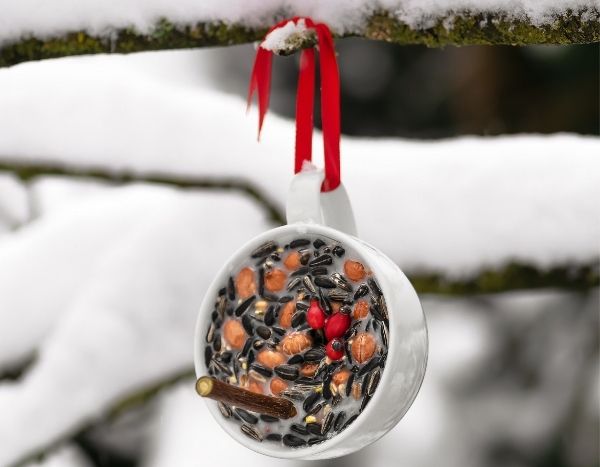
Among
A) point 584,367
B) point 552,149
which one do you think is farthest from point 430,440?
point 552,149

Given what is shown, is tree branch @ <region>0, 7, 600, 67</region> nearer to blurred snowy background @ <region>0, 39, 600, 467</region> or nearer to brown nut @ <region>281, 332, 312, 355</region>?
brown nut @ <region>281, 332, 312, 355</region>

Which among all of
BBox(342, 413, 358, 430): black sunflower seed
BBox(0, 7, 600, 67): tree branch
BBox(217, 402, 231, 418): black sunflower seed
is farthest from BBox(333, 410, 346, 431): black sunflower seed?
BBox(0, 7, 600, 67): tree branch

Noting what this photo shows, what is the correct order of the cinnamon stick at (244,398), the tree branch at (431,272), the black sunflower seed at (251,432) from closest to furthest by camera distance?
the cinnamon stick at (244,398) < the black sunflower seed at (251,432) < the tree branch at (431,272)

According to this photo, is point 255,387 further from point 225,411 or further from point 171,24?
point 171,24

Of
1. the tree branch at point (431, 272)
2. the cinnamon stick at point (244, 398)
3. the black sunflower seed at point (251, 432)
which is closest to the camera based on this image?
the cinnamon stick at point (244, 398)

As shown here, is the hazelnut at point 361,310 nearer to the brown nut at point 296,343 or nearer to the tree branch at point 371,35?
the brown nut at point 296,343

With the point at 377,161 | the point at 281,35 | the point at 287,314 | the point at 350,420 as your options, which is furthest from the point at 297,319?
the point at 377,161

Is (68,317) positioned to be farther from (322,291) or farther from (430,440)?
(430,440)

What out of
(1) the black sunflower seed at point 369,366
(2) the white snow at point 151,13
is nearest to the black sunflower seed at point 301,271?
(1) the black sunflower seed at point 369,366
